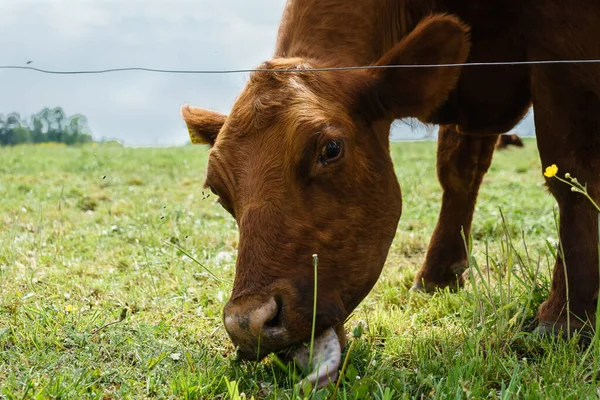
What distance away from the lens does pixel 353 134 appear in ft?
9.89

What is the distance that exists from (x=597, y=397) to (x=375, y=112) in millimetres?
1512

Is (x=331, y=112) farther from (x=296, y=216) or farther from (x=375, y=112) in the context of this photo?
(x=296, y=216)

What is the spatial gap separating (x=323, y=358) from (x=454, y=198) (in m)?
2.54

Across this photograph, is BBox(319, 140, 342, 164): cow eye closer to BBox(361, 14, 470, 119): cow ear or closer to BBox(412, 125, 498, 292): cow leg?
BBox(361, 14, 470, 119): cow ear

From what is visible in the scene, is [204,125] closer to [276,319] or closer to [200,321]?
[200,321]

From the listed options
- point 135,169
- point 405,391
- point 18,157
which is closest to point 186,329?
point 405,391

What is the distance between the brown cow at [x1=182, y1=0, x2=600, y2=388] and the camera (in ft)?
8.88

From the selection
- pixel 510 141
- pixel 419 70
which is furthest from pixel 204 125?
pixel 510 141

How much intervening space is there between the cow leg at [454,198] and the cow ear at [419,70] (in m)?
1.75

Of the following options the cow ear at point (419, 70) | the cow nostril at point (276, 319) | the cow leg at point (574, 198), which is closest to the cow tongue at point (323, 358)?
the cow nostril at point (276, 319)

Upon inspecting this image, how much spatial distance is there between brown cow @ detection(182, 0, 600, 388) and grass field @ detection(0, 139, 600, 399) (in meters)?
0.25

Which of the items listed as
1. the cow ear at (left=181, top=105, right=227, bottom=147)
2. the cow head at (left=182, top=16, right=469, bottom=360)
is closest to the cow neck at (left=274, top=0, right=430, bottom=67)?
the cow head at (left=182, top=16, right=469, bottom=360)

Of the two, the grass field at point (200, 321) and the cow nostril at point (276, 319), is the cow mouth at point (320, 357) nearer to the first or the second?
the grass field at point (200, 321)

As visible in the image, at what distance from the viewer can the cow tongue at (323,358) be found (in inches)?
101
